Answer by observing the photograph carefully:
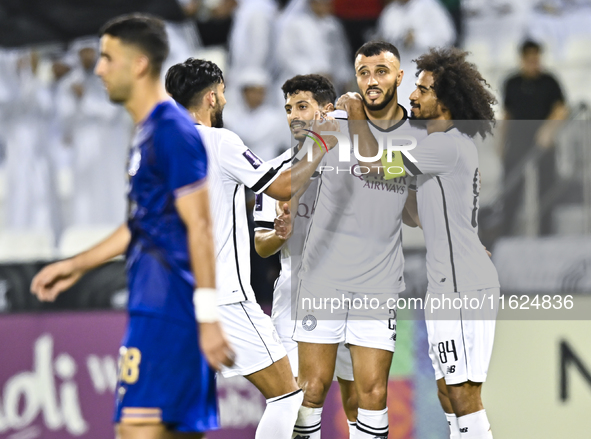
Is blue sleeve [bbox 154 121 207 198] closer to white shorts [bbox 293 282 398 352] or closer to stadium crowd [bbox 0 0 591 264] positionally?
white shorts [bbox 293 282 398 352]

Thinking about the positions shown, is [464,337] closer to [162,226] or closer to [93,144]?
[162,226]

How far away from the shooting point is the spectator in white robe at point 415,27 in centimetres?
766

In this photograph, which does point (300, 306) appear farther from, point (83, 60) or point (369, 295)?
point (83, 60)

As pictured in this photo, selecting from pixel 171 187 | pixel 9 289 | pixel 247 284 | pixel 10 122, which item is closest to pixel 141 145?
pixel 171 187

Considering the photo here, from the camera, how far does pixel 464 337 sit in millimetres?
4164

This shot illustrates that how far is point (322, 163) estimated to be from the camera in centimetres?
447

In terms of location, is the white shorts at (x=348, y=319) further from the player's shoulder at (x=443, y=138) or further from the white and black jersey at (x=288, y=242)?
the player's shoulder at (x=443, y=138)

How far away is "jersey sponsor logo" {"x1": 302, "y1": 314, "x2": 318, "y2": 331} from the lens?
170 inches

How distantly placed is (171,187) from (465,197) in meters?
2.17

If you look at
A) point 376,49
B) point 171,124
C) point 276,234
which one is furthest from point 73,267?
point 376,49

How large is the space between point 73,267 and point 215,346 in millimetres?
781

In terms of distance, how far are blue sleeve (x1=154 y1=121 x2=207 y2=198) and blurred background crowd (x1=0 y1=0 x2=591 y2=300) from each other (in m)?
4.98

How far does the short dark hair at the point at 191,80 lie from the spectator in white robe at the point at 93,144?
12.1 ft

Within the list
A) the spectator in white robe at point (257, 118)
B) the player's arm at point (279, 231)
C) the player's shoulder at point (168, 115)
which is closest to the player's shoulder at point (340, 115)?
the player's arm at point (279, 231)
